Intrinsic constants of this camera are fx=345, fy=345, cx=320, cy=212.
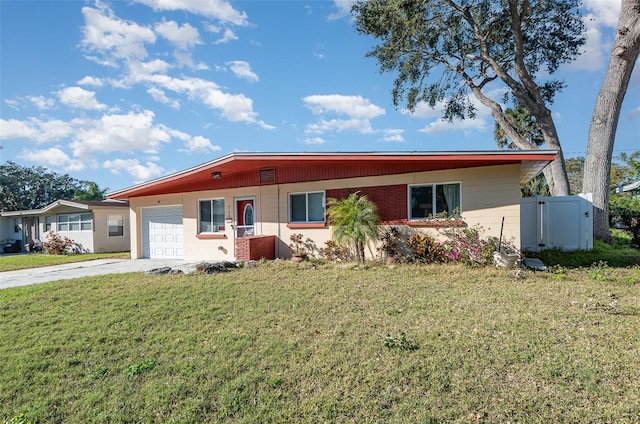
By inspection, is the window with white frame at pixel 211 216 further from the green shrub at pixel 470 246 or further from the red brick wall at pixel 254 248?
the green shrub at pixel 470 246

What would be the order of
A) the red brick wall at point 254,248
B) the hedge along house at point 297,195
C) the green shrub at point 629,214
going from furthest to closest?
the green shrub at point 629,214
the red brick wall at point 254,248
the hedge along house at point 297,195

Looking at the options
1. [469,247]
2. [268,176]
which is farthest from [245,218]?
[469,247]

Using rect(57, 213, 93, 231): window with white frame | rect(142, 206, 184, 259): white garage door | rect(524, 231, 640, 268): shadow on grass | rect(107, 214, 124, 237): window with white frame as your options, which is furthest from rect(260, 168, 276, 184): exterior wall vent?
rect(57, 213, 93, 231): window with white frame

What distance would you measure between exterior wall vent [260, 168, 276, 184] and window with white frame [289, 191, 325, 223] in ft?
2.83

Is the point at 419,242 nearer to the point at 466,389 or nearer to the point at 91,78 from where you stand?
the point at 466,389

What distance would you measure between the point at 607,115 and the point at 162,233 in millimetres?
18189

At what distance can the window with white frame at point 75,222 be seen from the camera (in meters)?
19.5

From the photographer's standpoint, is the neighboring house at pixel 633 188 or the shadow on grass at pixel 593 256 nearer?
the shadow on grass at pixel 593 256

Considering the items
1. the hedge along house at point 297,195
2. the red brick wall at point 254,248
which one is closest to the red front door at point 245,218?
the hedge along house at point 297,195

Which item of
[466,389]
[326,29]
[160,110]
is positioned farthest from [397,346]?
[160,110]

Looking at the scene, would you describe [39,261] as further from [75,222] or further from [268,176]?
[268,176]

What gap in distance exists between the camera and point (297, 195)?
11.8 metres

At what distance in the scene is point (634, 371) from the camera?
3.27m

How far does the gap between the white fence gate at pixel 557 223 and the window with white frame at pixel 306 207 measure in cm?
671
